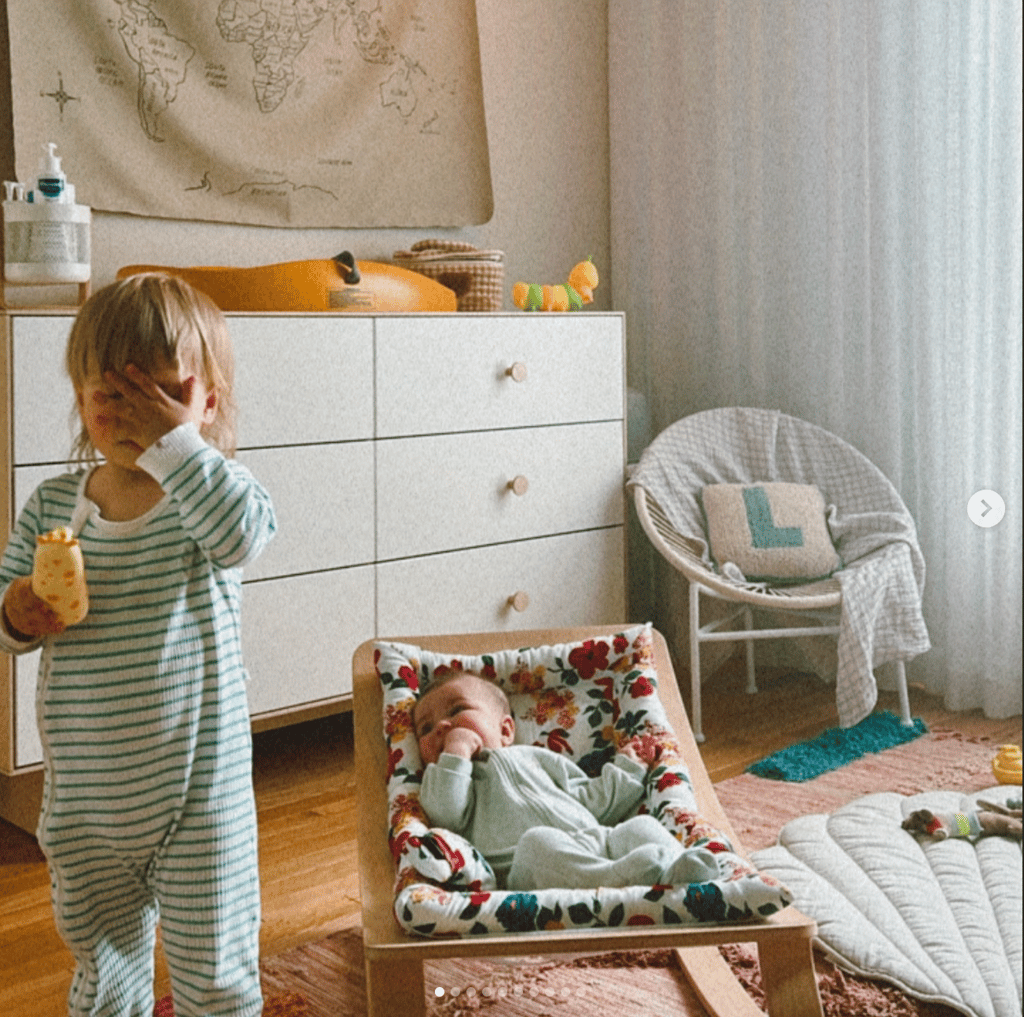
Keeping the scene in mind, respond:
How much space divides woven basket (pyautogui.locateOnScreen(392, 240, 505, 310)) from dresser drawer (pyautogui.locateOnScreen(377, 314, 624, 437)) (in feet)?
0.40

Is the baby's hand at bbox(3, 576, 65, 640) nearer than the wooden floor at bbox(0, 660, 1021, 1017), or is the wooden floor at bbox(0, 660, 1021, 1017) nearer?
the baby's hand at bbox(3, 576, 65, 640)

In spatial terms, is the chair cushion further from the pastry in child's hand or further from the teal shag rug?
the pastry in child's hand

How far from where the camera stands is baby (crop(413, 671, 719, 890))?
1570 mm

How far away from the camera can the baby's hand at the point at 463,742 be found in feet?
5.84

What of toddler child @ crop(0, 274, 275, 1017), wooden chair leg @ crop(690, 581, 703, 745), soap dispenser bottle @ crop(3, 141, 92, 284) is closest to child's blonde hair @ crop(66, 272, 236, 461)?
toddler child @ crop(0, 274, 275, 1017)

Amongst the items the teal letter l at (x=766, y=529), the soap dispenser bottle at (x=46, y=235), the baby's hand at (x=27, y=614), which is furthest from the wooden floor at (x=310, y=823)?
the soap dispenser bottle at (x=46, y=235)

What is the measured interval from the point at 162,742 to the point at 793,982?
754mm

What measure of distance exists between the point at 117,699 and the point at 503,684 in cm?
72

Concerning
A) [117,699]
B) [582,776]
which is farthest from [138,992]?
[582,776]

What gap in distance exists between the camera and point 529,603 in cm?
304

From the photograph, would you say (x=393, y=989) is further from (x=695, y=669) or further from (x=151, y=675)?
(x=695, y=669)

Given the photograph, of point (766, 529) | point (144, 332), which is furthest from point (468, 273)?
point (144, 332)

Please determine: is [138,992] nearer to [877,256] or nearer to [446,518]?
[446,518]

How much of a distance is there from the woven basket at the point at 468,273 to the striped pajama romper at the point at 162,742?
1.64 meters
